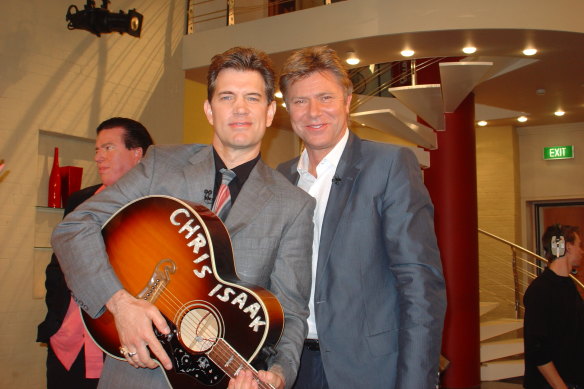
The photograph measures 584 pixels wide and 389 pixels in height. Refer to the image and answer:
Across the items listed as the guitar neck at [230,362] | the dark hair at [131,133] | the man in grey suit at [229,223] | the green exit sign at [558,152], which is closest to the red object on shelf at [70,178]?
the dark hair at [131,133]

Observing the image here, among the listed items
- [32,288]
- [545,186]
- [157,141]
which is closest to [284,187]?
[32,288]

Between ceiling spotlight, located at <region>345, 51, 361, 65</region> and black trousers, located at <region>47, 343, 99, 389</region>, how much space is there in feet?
15.1

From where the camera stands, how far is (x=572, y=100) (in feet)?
27.1

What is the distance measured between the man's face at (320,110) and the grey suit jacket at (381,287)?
235 mm

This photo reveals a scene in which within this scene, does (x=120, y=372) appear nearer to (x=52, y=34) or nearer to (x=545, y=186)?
(x=52, y=34)

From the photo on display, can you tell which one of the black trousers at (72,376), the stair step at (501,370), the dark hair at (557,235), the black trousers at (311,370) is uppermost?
the dark hair at (557,235)

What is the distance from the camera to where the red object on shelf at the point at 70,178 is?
4992 mm

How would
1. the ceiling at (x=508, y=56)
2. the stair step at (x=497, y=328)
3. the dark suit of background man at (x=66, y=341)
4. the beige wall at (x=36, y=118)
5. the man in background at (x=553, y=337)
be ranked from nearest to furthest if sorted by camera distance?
the dark suit of background man at (x=66, y=341) < the man in background at (x=553, y=337) < the beige wall at (x=36, y=118) < the ceiling at (x=508, y=56) < the stair step at (x=497, y=328)

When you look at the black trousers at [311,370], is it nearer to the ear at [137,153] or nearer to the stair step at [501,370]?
the ear at [137,153]

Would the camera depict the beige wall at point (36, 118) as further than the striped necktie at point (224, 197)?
Yes

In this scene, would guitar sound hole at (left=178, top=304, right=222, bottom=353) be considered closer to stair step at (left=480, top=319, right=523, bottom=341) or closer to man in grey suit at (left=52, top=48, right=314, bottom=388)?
man in grey suit at (left=52, top=48, right=314, bottom=388)

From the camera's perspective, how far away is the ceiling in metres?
5.85

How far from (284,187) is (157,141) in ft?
16.6

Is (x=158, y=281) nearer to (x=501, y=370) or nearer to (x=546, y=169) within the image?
(x=501, y=370)
